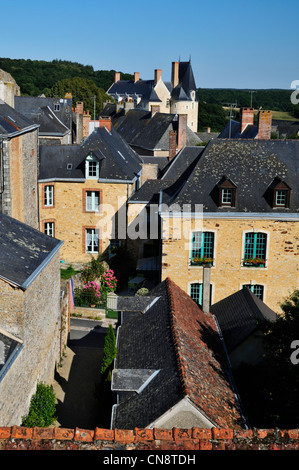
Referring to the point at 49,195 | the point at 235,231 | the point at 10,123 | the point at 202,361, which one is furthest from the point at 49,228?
the point at 202,361

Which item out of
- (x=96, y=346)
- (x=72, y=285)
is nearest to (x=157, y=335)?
(x=96, y=346)

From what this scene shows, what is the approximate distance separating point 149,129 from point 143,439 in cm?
4674

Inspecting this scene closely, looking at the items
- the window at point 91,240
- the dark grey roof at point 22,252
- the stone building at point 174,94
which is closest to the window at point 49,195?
the window at point 91,240

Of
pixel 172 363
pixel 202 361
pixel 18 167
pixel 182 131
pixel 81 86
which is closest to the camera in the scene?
pixel 172 363

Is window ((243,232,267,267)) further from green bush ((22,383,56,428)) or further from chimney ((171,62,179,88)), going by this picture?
chimney ((171,62,179,88))

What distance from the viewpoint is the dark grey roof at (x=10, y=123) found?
66.5 feet

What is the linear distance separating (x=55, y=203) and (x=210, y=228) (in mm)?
10416

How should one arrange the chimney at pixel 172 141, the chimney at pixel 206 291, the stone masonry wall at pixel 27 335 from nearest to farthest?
the stone masonry wall at pixel 27 335, the chimney at pixel 206 291, the chimney at pixel 172 141

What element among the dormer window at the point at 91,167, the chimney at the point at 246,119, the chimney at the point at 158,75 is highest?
the chimney at the point at 158,75

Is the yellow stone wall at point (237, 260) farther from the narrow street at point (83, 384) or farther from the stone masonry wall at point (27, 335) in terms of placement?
the stone masonry wall at point (27, 335)

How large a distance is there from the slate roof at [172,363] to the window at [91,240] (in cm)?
1211

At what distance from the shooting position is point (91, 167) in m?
26.8

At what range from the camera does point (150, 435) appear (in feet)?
25.1

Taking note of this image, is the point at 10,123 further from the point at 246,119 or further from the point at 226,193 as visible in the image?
the point at 246,119
